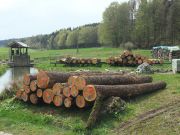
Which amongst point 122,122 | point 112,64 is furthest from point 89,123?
point 112,64

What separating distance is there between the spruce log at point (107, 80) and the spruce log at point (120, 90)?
38 cm

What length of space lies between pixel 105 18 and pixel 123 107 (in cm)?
6696

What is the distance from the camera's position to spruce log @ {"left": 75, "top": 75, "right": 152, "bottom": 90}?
13484mm

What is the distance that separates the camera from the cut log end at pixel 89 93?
13.0 metres

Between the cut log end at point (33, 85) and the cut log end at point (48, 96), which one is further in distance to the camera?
the cut log end at point (33, 85)

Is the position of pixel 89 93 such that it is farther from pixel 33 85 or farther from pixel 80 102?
pixel 33 85

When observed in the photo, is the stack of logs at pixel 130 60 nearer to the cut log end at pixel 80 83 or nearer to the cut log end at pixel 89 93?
the cut log end at pixel 80 83

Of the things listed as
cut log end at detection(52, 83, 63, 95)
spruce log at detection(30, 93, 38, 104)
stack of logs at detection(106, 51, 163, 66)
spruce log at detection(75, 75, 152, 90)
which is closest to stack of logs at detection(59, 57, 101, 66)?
stack of logs at detection(106, 51, 163, 66)

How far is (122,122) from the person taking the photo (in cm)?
1241

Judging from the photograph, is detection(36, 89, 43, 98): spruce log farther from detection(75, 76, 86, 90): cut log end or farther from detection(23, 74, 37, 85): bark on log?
detection(75, 76, 86, 90): cut log end

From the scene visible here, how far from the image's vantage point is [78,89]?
13383 millimetres

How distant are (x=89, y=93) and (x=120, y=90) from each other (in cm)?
155

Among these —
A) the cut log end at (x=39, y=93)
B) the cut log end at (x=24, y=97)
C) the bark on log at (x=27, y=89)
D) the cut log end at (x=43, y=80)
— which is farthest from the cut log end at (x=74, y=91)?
the cut log end at (x=24, y=97)

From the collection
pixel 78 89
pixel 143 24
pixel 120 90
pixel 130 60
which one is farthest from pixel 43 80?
pixel 143 24
